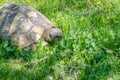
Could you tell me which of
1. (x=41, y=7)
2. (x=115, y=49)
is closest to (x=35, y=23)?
(x=41, y=7)

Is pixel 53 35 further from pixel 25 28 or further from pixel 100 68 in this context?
pixel 100 68

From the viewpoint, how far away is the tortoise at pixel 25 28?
172 inches

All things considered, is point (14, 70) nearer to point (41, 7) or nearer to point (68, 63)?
point (68, 63)

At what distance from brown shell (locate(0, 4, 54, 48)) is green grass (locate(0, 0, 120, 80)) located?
0.13 m

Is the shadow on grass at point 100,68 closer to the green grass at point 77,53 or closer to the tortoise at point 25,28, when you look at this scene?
the green grass at point 77,53

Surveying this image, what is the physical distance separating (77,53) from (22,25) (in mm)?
841

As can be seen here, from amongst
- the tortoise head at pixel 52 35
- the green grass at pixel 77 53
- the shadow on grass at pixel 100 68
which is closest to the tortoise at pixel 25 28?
the tortoise head at pixel 52 35

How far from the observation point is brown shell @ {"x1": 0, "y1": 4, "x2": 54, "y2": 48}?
4.38 meters

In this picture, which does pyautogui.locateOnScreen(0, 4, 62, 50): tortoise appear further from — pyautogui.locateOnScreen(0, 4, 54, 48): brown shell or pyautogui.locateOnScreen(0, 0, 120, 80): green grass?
pyautogui.locateOnScreen(0, 0, 120, 80): green grass

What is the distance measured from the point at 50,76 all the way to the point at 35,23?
88 centimetres

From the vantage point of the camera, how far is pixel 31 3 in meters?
5.32

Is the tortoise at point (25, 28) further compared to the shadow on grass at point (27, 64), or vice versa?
the tortoise at point (25, 28)

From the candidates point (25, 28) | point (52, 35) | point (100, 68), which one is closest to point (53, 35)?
point (52, 35)

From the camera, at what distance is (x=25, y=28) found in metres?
4.43
